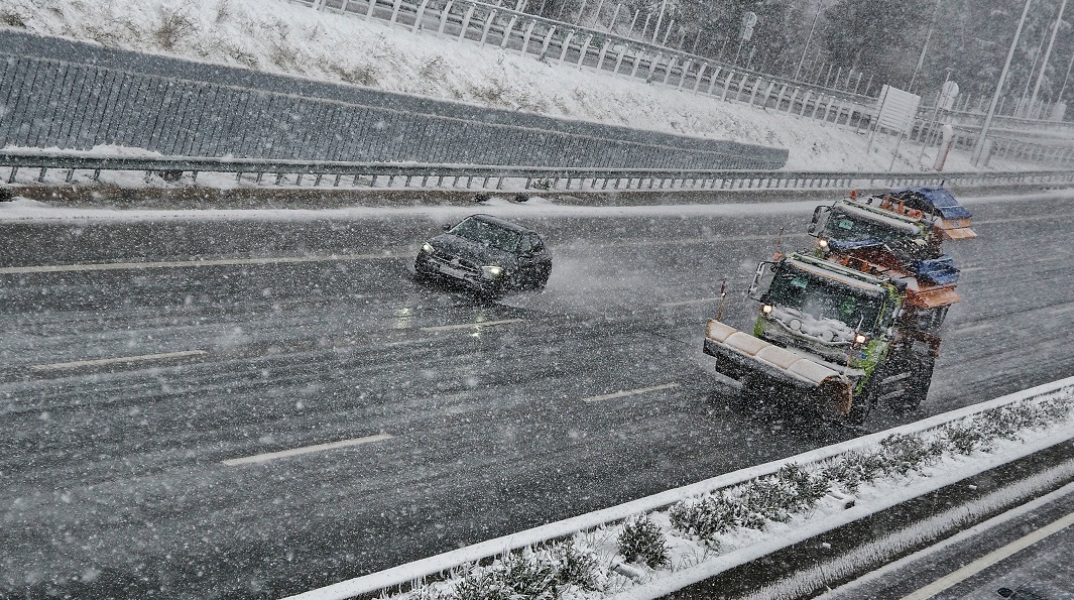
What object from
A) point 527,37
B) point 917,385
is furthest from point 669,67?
point 917,385

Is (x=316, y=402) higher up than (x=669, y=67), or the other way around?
(x=669, y=67)

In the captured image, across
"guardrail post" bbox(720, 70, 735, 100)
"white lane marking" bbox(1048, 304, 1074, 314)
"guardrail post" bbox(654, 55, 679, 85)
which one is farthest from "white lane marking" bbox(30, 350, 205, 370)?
"guardrail post" bbox(720, 70, 735, 100)

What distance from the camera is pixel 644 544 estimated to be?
9688 millimetres

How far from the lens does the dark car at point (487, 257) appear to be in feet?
60.5

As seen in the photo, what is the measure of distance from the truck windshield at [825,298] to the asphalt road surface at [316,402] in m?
1.70

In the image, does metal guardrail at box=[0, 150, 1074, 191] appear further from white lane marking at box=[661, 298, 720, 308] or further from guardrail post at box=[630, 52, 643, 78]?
guardrail post at box=[630, 52, 643, 78]

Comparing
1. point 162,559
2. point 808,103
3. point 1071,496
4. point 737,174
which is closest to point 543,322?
point 1071,496

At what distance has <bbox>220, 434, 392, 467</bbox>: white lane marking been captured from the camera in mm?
10617

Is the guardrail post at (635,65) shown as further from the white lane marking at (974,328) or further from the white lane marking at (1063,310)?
the white lane marking at (974,328)

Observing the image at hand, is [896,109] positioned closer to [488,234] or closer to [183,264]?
[488,234]

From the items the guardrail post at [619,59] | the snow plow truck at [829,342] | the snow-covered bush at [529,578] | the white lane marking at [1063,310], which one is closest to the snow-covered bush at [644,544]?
the snow-covered bush at [529,578]

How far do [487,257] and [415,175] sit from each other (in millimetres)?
7476

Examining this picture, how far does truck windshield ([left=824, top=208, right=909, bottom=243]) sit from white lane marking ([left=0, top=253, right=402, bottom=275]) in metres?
9.39

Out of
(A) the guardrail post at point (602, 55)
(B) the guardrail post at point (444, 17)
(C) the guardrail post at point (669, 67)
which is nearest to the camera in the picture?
(B) the guardrail post at point (444, 17)
